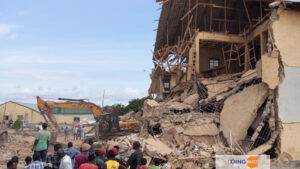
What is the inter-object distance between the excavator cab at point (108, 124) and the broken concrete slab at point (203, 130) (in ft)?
16.7

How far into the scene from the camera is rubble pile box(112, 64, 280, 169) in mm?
9914

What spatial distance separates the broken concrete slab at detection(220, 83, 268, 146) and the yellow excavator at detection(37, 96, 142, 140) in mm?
6440

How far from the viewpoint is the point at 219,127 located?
11.4 m

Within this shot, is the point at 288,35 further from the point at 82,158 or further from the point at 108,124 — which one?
the point at 108,124

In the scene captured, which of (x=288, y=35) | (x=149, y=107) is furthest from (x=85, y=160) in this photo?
(x=149, y=107)

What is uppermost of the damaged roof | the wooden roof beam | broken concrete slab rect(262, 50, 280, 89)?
the damaged roof

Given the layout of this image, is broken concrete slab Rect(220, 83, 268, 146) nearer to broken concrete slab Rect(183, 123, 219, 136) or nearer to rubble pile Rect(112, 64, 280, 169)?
rubble pile Rect(112, 64, 280, 169)

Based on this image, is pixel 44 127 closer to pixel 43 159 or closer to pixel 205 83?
pixel 43 159

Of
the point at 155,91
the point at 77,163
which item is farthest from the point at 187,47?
the point at 77,163

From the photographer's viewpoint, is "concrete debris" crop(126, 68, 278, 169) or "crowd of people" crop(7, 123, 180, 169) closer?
"crowd of people" crop(7, 123, 180, 169)

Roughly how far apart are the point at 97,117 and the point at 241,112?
903 cm

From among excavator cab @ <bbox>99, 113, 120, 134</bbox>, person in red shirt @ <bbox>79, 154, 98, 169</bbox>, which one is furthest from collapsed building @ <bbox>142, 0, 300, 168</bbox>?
person in red shirt @ <bbox>79, 154, 98, 169</bbox>

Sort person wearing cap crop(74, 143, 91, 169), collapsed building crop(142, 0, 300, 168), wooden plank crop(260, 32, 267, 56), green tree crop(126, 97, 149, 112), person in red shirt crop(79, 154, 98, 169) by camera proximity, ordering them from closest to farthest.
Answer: person in red shirt crop(79, 154, 98, 169)
person wearing cap crop(74, 143, 91, 169)
collapsed building crop(142, 0, 300, 168)
wooden plank crop(260, 32, 267, 56)
green tree crop(126, 97, 149, 112)

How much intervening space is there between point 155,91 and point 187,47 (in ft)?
29.2
